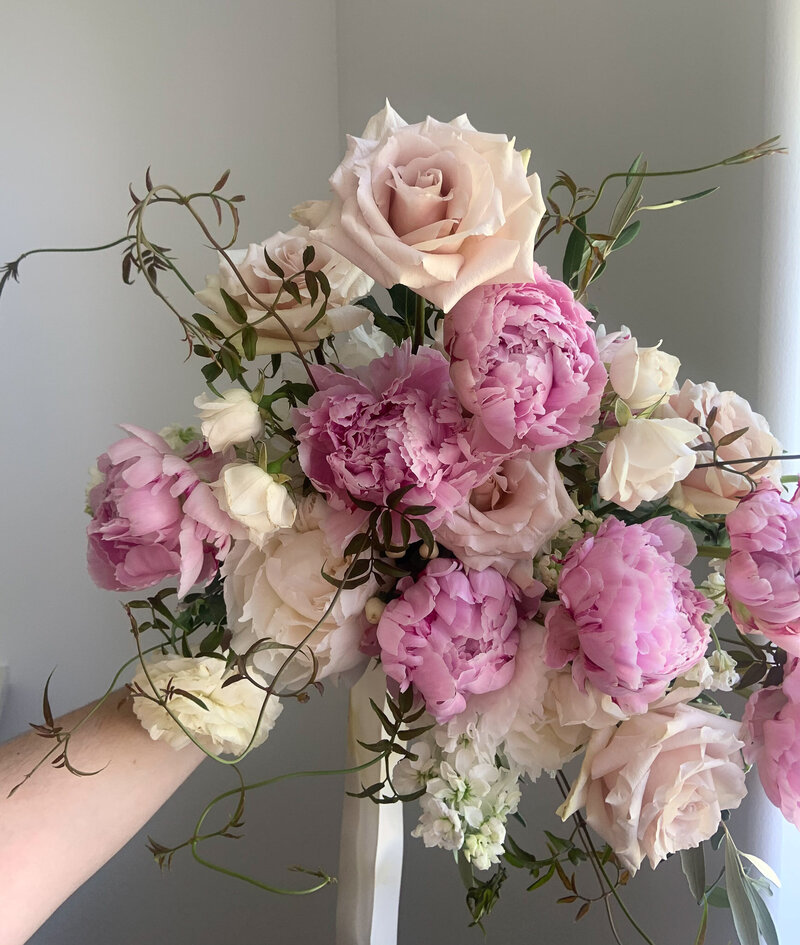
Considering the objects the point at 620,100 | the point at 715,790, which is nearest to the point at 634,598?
the point at 715,790

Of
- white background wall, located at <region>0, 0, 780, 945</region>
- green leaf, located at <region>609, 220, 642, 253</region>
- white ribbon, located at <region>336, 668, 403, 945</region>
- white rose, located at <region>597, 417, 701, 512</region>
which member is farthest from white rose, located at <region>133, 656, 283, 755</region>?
white background wall, located at <region>0, 0, 780, 945</region>

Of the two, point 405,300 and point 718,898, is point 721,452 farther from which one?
point 718,898

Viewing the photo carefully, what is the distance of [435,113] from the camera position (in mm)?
1049

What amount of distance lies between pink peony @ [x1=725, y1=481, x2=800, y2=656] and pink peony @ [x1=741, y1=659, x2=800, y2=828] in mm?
41

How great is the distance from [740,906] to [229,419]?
507 millimetres

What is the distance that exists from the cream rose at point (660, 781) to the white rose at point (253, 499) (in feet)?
0.89

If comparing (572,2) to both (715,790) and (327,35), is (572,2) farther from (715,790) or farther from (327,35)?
(715,790)

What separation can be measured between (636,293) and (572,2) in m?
0.36

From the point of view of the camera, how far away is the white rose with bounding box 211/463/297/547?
45cm

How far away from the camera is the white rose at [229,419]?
464 millimetres

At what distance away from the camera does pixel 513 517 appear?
466mm

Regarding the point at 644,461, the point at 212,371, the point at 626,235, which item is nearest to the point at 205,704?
the point at 212,371

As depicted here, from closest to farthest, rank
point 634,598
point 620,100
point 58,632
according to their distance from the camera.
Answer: point 634,598 < point 620,100 < point 58,632

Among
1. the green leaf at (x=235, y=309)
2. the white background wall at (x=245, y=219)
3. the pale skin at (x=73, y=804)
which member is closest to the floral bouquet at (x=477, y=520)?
the green leaf at (x=235, y=309)
